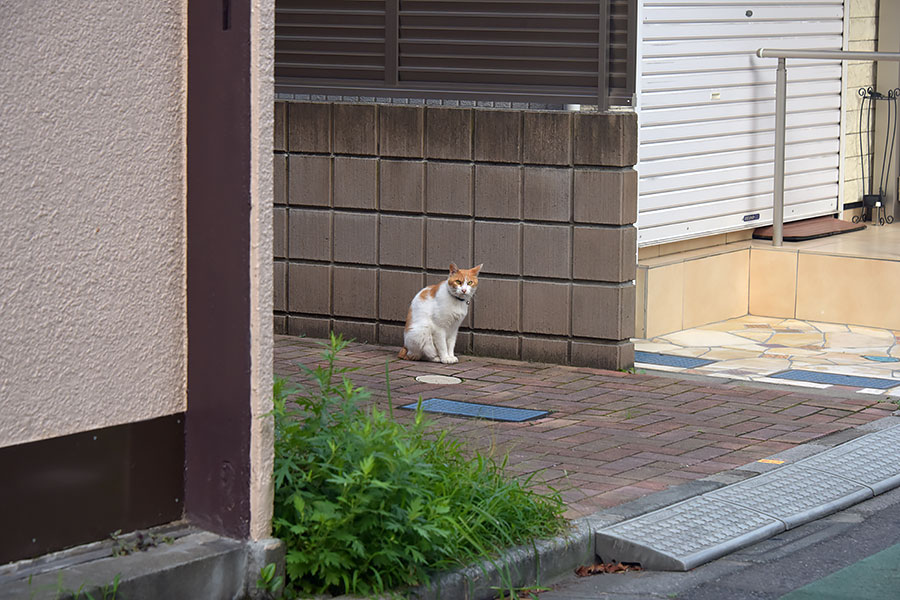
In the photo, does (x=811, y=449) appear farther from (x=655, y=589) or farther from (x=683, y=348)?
(x=683, y=348)

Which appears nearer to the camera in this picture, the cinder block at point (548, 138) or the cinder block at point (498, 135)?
the cinder block at point (548, 138)

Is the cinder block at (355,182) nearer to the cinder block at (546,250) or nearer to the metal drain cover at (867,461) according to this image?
the cinder block at (546,250)

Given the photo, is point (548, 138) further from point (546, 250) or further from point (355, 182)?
point (355, 182)

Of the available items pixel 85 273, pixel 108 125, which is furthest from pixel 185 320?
pixel 108 125

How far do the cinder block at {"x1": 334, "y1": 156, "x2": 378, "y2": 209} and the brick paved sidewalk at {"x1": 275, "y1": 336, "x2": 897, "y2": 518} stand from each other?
1060 millimetres

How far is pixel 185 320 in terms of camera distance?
4836mm

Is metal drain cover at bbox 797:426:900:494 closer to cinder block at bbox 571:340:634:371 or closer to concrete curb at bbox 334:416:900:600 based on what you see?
concrete curb at bbox 334:416:900:600

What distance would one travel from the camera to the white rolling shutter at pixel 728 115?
998cm

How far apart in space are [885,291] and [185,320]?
7218 mm

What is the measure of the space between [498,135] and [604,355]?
1633 millimetres

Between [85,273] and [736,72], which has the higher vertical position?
[736,72]

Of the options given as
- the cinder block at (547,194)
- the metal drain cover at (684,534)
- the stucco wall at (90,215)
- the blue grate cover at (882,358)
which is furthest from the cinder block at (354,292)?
the stucco wall at (90,215)

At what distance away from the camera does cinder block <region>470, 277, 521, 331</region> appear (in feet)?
30.5

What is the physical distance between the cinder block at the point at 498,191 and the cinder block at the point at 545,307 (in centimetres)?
51
